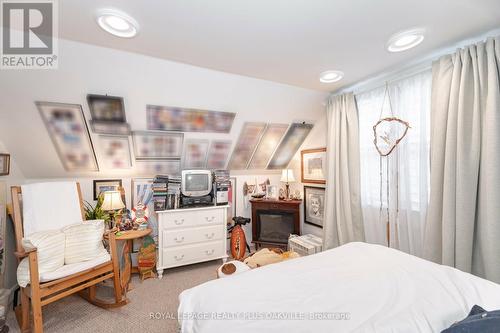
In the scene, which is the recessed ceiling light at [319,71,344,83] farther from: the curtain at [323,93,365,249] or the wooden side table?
the wooden side table

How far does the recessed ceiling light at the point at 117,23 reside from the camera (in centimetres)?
136

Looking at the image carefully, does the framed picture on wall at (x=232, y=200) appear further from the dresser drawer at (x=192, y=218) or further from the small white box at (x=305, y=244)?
the small white box at (x=305, y=244)

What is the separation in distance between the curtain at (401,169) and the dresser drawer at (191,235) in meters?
1.96

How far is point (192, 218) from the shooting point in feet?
9.37

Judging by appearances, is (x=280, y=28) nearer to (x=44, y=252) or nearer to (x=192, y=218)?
(x=192, y=218)

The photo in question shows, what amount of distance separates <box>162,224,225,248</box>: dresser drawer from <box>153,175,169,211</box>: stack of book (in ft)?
1.11

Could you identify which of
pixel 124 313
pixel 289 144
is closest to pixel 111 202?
pixel 124 313

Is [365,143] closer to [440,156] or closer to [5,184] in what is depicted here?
[440,156]

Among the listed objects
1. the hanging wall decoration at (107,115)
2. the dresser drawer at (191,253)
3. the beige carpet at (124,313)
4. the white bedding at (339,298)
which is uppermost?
the hanging wall decoration at (107,115)

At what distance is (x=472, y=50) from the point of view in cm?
165

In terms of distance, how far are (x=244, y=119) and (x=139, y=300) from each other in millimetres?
2407

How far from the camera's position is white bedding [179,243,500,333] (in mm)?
933

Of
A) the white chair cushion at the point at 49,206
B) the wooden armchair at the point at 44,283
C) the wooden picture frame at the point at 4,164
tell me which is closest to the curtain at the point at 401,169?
the wooden armchair at the point at 44,283

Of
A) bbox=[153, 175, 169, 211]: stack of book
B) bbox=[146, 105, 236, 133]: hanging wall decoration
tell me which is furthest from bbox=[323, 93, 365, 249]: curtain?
bbox=[153, 175, 169, 211]: stack of book
